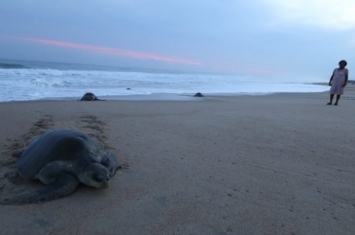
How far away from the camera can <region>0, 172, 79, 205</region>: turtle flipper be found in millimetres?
2314

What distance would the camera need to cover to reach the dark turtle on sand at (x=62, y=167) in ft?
7.89

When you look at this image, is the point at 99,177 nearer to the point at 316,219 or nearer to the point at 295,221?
the point at 295,221

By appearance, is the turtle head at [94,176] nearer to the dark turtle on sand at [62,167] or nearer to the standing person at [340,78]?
the dark turtle on sand at [62,167]

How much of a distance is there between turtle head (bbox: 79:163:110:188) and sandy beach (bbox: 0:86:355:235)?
89 mm

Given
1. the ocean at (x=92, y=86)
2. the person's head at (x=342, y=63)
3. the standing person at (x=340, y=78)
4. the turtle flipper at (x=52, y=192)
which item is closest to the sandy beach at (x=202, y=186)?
the turtle flipper at (x=52, y=192)

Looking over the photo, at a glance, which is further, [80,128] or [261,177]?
[80,128]

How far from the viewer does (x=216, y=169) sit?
3.16 meters

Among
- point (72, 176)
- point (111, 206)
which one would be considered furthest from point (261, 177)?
point (72, 176)

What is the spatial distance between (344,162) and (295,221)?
176 centimetres

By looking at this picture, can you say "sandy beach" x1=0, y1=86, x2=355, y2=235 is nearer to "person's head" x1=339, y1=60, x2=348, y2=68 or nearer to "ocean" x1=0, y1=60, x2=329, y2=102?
"person's head" x1=339, y1=60, x2=348, y2=68

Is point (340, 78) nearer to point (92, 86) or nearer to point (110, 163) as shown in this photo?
point (110, 163)

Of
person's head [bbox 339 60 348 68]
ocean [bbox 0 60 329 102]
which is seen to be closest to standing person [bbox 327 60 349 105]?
person's head [bbox 339 60 348 68]

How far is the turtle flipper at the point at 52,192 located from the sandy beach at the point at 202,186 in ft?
0.20

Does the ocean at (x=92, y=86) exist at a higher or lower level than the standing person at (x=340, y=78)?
lower
